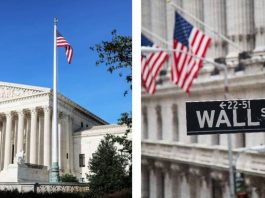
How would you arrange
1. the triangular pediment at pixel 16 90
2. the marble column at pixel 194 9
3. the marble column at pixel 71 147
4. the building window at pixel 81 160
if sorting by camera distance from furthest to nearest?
the building window at pixel 81 160 → the marble column at pixel 71 147 → the triangular pediment at pixel 16 90 → the marble column at pixel 194 9

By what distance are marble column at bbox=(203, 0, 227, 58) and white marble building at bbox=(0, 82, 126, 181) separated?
1760 inches

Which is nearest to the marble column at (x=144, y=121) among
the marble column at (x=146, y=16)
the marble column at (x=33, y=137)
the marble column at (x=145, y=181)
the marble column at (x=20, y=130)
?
the marble column at (x=145, y=181)

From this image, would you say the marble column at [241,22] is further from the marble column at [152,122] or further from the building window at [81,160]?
the building window at [81,160]

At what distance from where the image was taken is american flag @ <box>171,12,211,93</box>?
3.87 metres

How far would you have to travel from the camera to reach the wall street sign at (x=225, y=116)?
3.76 metres

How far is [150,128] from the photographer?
388cm

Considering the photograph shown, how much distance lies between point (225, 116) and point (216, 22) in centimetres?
75

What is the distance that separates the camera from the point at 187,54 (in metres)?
3.91

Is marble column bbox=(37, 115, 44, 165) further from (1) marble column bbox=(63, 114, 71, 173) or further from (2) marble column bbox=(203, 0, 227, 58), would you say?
(2) marble column bbox=(203, 0, 227, 58)

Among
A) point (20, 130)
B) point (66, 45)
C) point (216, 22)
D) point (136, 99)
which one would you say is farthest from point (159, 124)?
point (20, 130)

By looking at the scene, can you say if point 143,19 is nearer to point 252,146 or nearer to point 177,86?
point 177,86

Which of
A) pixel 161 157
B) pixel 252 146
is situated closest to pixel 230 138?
pixel 252 146

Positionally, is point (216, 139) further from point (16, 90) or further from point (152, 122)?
point (16, 90)

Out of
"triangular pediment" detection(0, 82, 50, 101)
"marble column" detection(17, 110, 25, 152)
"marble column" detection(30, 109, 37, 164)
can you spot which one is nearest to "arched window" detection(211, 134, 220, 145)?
"marble column" detection(30, 109, 37, 164)
